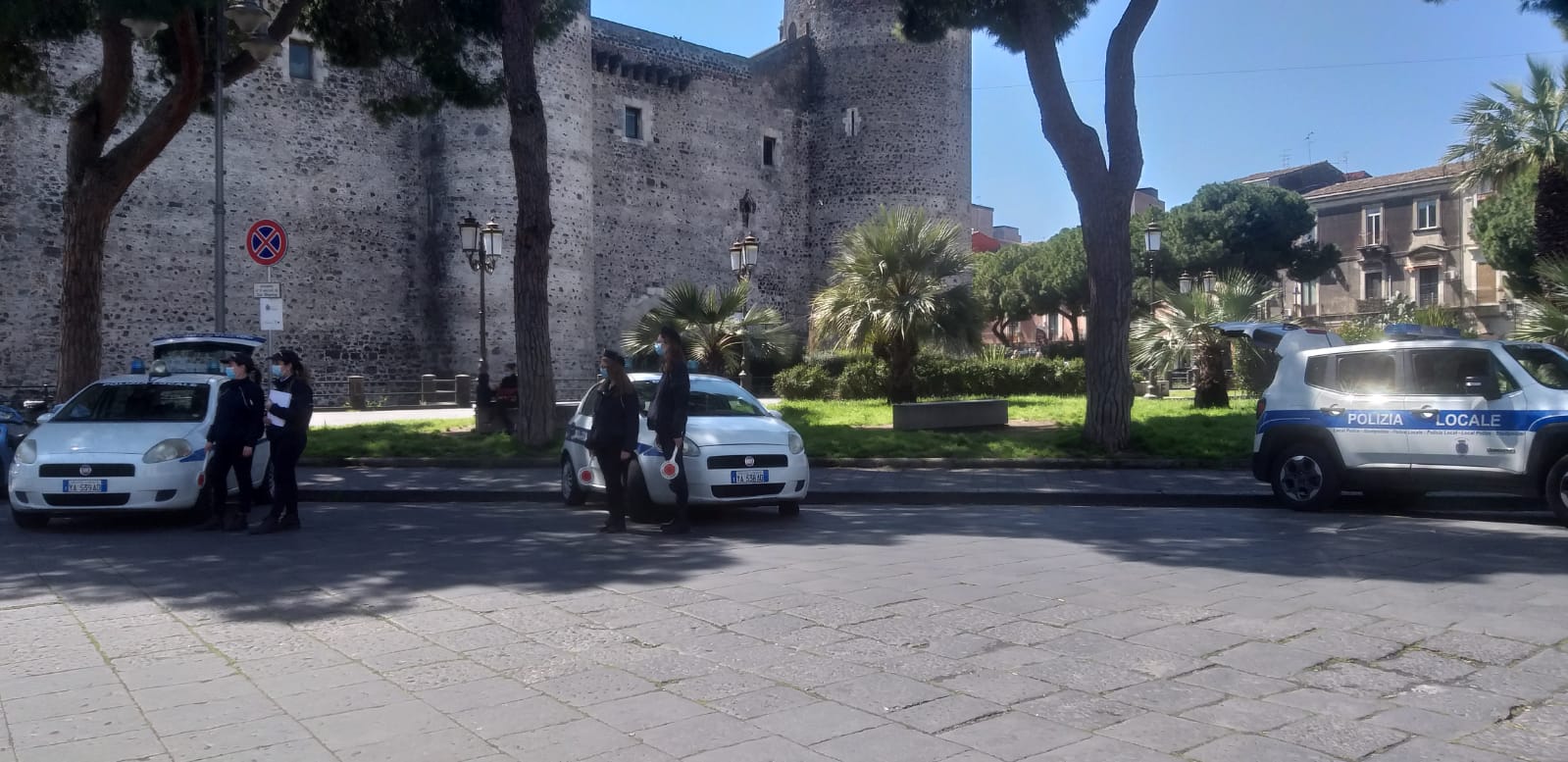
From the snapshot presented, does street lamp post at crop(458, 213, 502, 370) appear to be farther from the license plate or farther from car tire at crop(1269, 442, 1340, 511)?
car tire at crop(1269, 442, 1340, 511)

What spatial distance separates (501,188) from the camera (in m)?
32.7

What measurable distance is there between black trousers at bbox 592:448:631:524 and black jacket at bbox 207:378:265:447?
9.31 feet

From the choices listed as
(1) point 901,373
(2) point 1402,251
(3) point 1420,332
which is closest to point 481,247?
(1) point 901,373

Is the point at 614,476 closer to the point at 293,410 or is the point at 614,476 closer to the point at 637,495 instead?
the point at 637,495

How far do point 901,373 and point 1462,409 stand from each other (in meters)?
12.5

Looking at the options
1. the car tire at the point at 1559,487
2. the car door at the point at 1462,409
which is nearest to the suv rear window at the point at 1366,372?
the car door at the point at 1462,409

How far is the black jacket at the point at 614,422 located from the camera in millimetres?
8898

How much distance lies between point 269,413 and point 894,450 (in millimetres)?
7966

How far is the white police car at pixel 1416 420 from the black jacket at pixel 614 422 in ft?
18.9

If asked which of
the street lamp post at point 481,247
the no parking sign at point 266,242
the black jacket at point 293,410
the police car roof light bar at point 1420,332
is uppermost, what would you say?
the street lamp post at point 481,247

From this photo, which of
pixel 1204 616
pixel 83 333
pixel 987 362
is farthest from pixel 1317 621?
pixel 987 362

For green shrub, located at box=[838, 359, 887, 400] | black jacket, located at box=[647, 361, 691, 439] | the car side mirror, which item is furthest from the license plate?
green shrub, located at box=[838, 359, 887, 400]

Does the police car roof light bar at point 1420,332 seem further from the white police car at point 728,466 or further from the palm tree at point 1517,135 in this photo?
the palm tree at point 1517,135

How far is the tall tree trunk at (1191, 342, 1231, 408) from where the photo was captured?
68.9 feet
